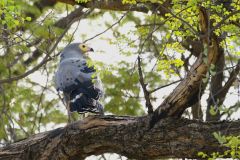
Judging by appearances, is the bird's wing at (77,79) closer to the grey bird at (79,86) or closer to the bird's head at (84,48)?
the grey bird at (79,86)

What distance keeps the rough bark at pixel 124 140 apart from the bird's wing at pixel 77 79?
3.91 ft

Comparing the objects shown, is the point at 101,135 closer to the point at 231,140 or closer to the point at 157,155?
the point at 157,155

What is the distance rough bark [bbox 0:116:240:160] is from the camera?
5348 mm

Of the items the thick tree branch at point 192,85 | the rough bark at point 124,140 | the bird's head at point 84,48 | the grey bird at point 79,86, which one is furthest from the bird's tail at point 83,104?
the thick tree branch at point 192,85

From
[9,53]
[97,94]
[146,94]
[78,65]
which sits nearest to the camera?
[146,94]

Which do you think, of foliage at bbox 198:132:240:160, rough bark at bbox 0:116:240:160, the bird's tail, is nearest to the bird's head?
the bird's tail

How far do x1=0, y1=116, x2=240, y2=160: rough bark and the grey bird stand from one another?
3.40ft

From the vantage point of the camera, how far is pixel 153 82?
927cm

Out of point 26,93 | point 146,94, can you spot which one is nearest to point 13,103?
point 26,93

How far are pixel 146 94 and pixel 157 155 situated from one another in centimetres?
63

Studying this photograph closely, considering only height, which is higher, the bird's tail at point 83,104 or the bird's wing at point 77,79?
A: the bird's wing at point 77,79

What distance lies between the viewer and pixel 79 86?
751 centimetres

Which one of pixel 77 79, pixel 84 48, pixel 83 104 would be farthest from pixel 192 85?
pixel 84 48

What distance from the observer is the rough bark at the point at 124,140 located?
5348 millimetres
